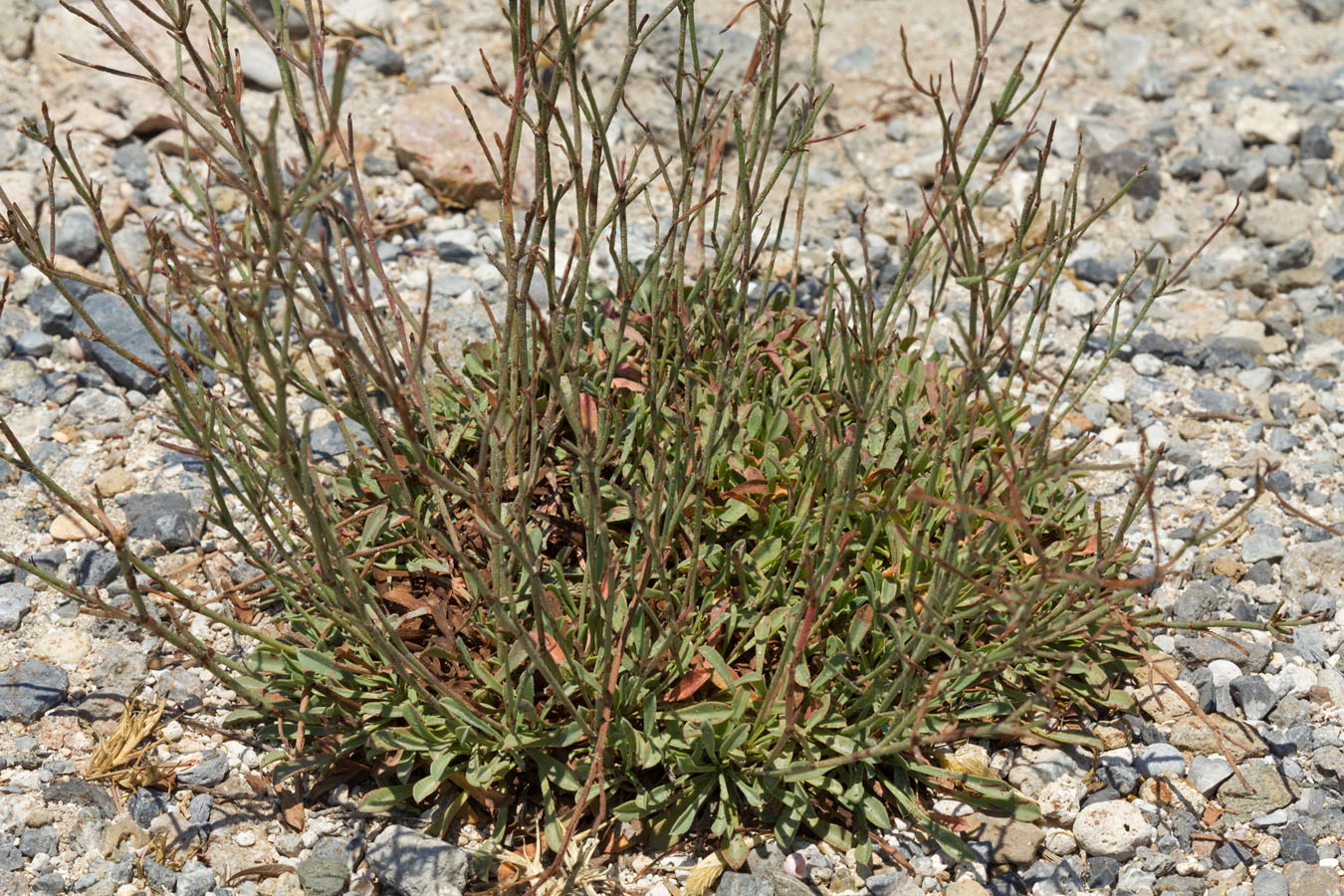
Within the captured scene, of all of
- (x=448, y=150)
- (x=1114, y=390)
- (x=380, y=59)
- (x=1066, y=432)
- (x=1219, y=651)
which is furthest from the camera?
(x=380, y=59)

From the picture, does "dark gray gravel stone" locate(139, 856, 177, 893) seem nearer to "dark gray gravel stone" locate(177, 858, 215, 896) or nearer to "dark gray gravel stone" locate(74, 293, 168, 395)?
"dark gray gravel stone" locate(177, 858, 215, 896)

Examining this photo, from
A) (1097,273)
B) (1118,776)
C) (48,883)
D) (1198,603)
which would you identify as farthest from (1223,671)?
(48,883)

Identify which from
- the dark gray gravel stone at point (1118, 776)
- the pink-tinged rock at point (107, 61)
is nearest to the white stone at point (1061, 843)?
the dark gray gravel stone at point (1118, 776)

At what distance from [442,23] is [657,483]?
357cm

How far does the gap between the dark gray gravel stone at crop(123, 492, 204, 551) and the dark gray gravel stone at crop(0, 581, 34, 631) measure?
283 millimetres

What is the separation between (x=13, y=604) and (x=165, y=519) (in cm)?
39

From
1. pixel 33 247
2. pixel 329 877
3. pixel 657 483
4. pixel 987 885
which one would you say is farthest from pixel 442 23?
pixel 987 885

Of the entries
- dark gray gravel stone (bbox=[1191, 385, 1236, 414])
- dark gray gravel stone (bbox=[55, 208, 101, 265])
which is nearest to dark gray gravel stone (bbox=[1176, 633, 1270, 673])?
dark gray gravel stone (bbox=[1191, 385, 1236, 414])

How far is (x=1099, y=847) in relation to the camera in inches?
88.4

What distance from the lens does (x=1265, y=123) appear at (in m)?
4.51

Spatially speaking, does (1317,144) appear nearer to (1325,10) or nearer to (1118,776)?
(1325,10)

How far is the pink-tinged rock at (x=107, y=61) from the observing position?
410cm

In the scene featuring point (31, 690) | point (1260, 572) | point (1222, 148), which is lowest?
point (31, 690)

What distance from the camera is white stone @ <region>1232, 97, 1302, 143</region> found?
4.49 m
